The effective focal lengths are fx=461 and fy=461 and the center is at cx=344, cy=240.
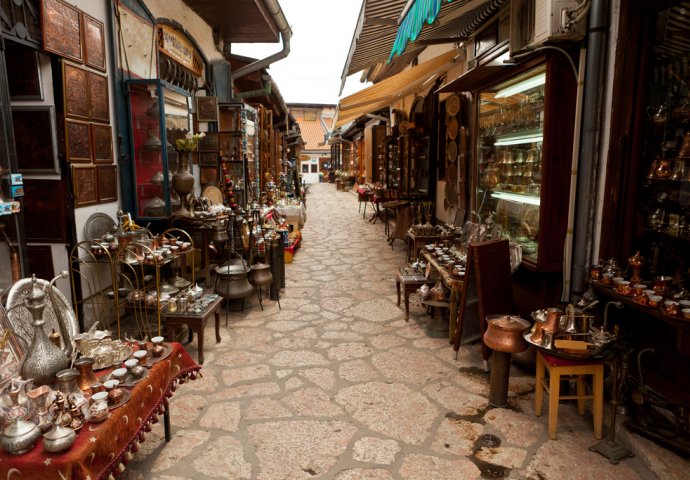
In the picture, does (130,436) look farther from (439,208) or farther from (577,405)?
(439,208)

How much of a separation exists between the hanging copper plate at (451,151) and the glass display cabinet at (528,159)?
173 centimetres

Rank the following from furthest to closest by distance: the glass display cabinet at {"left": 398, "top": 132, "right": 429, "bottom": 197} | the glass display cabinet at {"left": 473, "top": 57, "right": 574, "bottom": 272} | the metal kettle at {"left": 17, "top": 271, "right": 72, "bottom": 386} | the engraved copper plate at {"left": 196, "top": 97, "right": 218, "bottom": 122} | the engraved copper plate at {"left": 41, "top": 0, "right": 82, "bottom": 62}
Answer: the glass display cabinet at {"left": 398, "top": 132, "right": 429, "bottom": 197} < the engraved copper plate at {"left": 196, "top": 97, "right": 218, "bottom": 122} < the glass display cabinet at {"left": 473, "top": 57, "right": 574, "bottom": 272} < the engraved copper plate at {"left": 41, "top": 0, "right": 82, "bottom": 62} < the metal kettle at {"left": 17, "top": 271, "right": 72, "bottom": 386}

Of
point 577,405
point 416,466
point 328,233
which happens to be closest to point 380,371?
point 416,466

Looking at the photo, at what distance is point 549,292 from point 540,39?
A: 2439mm

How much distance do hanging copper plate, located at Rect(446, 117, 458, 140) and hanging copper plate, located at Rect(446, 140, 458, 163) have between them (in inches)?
4.6

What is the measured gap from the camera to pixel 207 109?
320 inches

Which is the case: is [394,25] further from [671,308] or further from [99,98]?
[671,308]

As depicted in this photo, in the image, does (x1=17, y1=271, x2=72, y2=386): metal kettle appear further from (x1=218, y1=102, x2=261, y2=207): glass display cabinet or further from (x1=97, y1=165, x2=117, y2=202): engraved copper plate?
(x1=218, y1=102, x2=261, y2=207): glass display cabinet

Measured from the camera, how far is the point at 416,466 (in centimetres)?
329

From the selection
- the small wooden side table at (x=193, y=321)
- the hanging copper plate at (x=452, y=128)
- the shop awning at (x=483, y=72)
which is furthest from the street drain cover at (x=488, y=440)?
the hanging copper plate at (x=452, y=128)

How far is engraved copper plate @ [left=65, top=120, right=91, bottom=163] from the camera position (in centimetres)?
476

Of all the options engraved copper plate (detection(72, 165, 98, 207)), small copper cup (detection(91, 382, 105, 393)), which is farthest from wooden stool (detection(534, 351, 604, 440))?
engraved copper plate (detection(72, 165, 98, 207))

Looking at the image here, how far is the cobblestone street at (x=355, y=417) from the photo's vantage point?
10.7 ft

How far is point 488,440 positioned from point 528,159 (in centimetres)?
342
